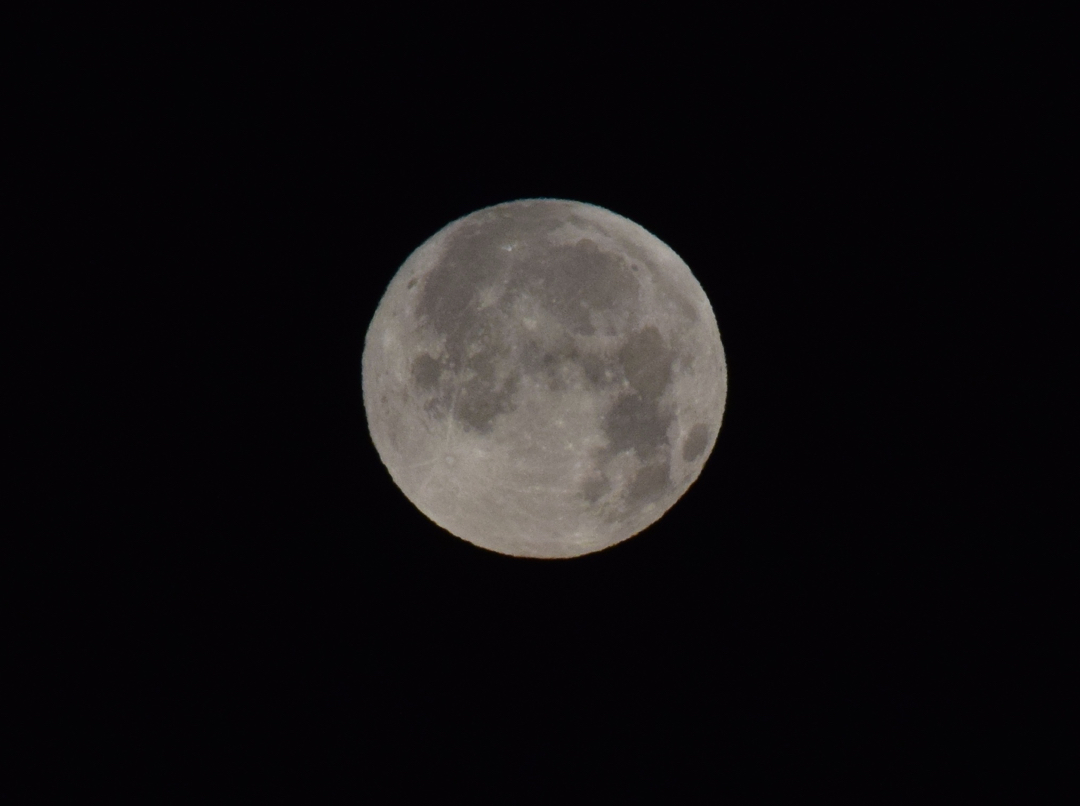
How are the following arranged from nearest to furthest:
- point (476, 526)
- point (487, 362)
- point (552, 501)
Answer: point (487, 362), point (552, 501), point (476, 526)

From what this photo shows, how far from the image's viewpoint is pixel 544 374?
391 cm

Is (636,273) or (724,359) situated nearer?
(636,273)

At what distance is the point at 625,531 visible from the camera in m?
4.73

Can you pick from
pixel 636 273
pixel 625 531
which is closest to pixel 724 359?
pixel 636 273

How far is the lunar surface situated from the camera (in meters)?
3.94

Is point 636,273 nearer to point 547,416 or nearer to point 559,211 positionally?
point 559,211

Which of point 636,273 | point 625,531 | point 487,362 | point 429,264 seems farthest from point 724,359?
point 429,264

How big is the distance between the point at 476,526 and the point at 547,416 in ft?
3.39

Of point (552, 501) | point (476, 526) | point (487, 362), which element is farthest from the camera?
point (476, 526)

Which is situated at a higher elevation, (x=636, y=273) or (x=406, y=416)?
(x=636, y=273)

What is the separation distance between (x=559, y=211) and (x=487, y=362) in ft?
3.87

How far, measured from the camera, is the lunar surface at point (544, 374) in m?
3.94

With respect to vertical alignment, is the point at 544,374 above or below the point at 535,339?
below

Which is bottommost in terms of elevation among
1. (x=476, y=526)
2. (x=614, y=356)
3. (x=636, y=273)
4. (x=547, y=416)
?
(x=476, y=526)
